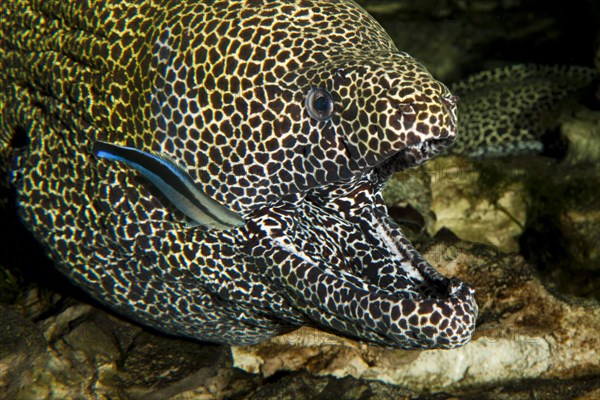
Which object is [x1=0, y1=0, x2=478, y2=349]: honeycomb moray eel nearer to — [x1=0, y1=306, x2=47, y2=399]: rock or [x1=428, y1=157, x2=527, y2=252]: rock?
[x1=0, y1=306, x2=47, y2=399]: rock

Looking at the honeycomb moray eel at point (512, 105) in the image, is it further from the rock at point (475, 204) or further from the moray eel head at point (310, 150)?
the moray eel head at point (310, 150)

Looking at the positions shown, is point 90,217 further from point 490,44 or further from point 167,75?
point 490,44

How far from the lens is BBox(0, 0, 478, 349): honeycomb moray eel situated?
268cm

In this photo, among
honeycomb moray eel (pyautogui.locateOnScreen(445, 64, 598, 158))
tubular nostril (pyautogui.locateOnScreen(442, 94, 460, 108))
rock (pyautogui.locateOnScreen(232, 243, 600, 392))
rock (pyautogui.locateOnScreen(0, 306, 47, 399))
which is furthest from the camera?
honeycomb moray eel (pyautogui.locateOnScreen(445, 64, 598, 158))

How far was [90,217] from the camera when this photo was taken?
339 cm

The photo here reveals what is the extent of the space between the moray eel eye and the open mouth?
48 cm

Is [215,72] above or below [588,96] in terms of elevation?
above

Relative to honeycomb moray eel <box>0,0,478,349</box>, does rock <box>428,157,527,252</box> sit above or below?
below

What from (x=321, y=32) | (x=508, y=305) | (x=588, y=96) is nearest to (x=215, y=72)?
(x=321, y=32)

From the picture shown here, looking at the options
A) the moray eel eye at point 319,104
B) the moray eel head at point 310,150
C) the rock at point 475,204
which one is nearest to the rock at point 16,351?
the moray eel head at point 310,150

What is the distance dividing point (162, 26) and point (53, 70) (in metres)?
0.85

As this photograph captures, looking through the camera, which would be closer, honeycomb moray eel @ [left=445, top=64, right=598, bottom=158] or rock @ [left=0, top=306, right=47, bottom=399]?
rock @ [left=0, top=306, right=47, bottom=399]

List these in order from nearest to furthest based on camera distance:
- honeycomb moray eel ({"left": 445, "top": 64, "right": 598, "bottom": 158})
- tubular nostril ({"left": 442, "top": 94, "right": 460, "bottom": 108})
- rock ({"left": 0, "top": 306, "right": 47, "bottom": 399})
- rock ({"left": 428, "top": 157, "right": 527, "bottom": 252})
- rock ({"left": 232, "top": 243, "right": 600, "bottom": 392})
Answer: tubular nostril ({"left": 442, "top": 94, "right": 460, "bottom": 108}) < rock ({"left": 0, "top": 306, "right": 47, "bottom": 399}) < rock ({"left": 232, "top": 243, "right": 600, "bottom": 392}) < rock ({"left": 428, "top": 157, "right": 527, "bottom": 252}) < honeycomb moray eel ({"left": 445, "top": 64, "right": 598, "bottom": 158})

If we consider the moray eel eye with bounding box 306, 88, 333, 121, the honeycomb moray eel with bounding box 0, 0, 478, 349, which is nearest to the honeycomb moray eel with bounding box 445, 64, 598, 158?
the honeycomb moray eel with bounding box 0, 0, 478, 349
